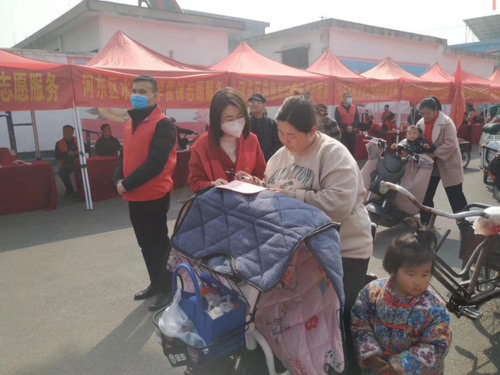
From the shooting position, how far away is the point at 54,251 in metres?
4.73

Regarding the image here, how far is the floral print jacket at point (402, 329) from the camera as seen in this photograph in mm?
1705

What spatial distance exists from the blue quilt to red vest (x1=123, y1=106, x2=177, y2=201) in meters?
1.39

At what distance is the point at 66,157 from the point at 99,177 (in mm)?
1224

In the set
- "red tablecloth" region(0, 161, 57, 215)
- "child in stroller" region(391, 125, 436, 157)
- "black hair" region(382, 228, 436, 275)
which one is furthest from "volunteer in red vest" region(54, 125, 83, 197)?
"black hair" region(382, 228, 436, 275)

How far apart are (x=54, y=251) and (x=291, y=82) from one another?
19.2ft

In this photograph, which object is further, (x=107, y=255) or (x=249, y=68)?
(x=249, y=68)

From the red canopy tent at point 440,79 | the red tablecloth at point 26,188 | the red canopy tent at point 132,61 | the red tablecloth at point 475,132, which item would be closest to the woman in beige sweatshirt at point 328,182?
the red canopy tent at point 132,61

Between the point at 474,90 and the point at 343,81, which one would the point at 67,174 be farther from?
the point at 474,90

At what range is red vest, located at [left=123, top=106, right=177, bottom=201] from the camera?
9.77 feet

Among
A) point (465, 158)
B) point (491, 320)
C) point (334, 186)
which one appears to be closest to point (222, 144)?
point (334, 186)

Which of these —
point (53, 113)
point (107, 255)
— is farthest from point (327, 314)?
point (53, 113)

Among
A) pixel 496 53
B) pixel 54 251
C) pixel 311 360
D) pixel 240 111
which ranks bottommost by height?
pixel 54 251

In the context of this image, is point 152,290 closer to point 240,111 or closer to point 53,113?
point 240,111

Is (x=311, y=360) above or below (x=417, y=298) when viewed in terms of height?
below
